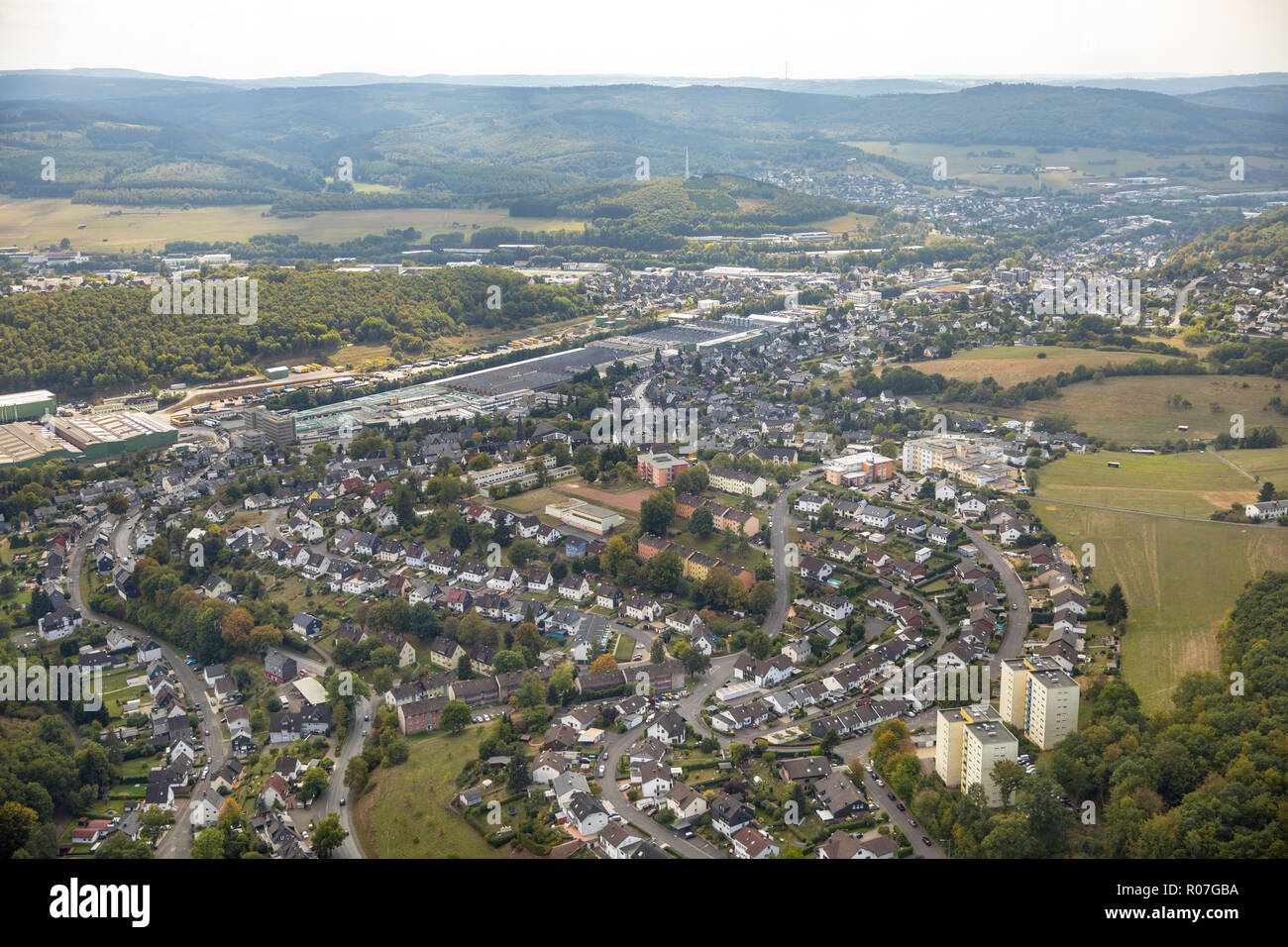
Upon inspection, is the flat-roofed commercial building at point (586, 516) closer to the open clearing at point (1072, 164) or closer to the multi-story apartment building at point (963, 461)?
the multi-story apartment building at point (963, 461)

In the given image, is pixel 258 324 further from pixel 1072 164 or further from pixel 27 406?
pixel 1072 164

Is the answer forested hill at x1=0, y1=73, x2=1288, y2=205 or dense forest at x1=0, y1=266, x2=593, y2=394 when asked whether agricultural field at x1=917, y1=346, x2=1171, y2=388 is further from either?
forested hill at x1=0, y1=73, x2=1288, y2=205

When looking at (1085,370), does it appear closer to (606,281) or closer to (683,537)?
(683,537)

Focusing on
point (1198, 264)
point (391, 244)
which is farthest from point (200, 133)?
point (1198, 264)

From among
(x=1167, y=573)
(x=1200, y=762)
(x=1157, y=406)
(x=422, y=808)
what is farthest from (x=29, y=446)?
(x=1157, y=406)

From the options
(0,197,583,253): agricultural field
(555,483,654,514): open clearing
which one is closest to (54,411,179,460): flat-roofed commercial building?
(555,483,654,514): open clearing
